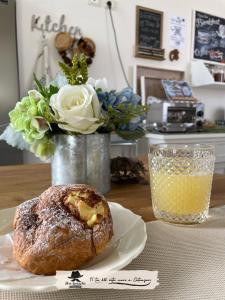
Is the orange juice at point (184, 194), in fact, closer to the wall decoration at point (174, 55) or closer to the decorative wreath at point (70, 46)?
the decorative wreath at point (70, 46)

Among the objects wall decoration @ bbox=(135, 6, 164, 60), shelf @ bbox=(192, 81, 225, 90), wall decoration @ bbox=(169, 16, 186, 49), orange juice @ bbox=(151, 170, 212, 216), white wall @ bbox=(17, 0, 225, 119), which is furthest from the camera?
shelf @ bbox=(192, 81, 225, 90)

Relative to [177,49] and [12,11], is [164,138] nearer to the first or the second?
[177,49]

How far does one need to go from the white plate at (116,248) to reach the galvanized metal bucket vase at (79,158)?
0.52 feet

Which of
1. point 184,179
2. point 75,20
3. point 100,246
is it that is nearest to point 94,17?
point 75,20

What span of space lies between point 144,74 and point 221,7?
1.31 meters

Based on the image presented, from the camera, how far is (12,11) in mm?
2033

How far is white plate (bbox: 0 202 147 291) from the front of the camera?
0.34 meters

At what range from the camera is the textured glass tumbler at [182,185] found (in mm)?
594

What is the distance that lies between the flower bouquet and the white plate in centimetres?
19

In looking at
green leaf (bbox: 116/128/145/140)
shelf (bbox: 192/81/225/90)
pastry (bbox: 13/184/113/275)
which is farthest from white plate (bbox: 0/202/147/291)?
shelf (bbox: 192/81/225/90)

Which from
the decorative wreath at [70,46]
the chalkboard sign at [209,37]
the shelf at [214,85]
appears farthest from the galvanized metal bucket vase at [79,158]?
the chalkboard sign at [209,37]

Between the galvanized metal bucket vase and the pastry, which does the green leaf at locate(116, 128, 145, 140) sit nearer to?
the galvanized metal bucket vase

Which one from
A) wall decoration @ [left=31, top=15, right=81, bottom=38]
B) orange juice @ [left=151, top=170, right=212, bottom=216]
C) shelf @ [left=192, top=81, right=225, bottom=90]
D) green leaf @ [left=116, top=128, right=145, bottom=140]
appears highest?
wall decoration @ [left=31, top=15, right=81, bottom=38]

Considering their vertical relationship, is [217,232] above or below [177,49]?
below
